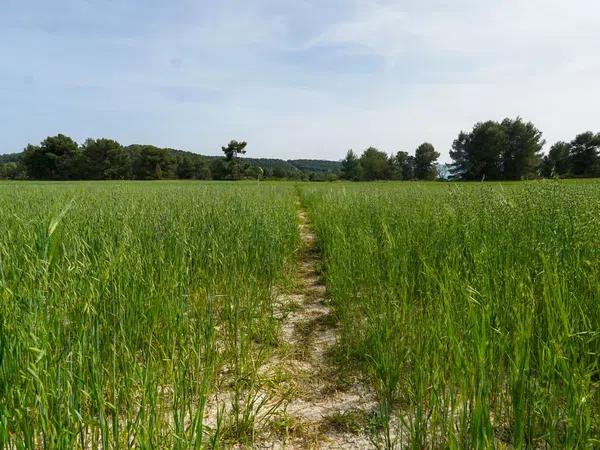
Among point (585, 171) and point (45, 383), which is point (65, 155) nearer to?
point (45, 383)

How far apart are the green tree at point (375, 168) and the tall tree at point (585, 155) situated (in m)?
32.0

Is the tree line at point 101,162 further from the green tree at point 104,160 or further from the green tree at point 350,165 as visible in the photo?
the green tree at point 350,165

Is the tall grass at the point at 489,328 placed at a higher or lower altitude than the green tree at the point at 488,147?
lower

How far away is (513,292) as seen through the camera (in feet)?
6.45

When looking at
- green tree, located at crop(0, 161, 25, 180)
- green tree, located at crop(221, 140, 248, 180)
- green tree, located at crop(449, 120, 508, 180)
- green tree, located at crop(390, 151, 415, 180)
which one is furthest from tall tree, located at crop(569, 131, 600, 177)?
green tree, located at crop(0, 161, 25, 180)

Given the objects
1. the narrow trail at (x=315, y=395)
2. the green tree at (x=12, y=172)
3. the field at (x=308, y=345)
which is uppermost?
the green tree at (x=12, y=172)

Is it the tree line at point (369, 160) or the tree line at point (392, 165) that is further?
the tree line at point (392, 165)

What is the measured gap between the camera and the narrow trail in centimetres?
159

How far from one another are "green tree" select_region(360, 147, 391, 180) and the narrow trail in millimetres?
74476

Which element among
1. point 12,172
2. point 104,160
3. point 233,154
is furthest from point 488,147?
point 12,172

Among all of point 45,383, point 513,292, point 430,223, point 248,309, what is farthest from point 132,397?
point 430,223

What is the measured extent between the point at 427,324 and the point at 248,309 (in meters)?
1.22

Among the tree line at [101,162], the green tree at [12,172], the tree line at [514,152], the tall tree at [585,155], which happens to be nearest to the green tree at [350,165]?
the tree line at [101,162]

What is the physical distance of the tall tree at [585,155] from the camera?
5144cm
